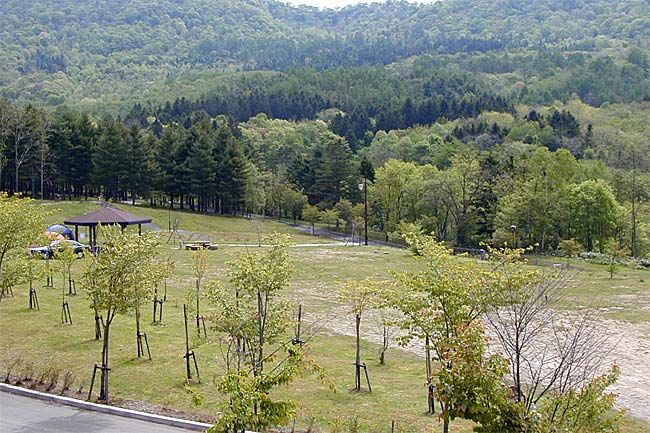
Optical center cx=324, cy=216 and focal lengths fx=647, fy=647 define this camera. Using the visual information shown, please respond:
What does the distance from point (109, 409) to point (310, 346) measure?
437cm

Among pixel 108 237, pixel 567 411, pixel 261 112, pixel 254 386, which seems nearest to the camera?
pixel 567 411

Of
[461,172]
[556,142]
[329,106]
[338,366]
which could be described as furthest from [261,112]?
[338,366]

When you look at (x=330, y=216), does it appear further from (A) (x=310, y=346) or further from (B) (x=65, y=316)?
(A) (x=310, y=346)

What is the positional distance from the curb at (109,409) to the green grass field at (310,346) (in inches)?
28.5

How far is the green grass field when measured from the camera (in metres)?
13.6

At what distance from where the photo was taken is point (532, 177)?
2213 inches

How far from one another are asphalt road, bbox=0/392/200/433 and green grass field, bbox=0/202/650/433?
106 centimetres

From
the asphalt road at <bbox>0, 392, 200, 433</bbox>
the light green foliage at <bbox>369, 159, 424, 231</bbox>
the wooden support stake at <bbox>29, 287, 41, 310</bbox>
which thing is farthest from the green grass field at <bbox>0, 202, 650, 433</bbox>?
the light green foliage at <bbox>369, 159, 424, 231</bbox>

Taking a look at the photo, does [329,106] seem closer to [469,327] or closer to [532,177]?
[532,177]

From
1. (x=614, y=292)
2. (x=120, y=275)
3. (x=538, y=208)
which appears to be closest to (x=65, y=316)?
(x=120, y=275)

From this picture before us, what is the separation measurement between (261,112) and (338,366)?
12307 centimetres

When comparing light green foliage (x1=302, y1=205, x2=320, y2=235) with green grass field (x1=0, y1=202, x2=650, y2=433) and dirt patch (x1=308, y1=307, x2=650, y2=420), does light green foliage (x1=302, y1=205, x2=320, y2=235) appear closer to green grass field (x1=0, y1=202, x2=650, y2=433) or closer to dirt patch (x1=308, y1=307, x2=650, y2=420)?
green grass field (x1=0, y1=202, x2=650, y2=433)

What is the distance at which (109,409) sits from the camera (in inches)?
529

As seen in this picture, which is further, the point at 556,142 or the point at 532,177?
the point at 556,142
